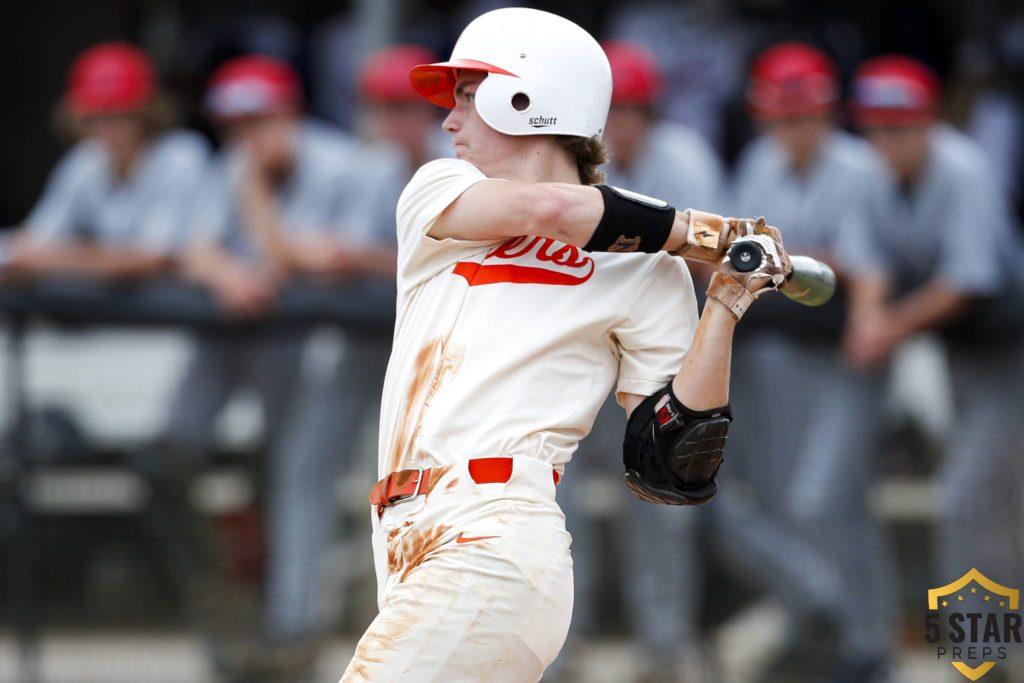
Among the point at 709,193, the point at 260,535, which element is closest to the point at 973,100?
the point at 709,193

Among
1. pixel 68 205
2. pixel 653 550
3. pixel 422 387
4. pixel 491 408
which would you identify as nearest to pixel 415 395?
pixel 422 387

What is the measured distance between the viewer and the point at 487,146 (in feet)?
10.4

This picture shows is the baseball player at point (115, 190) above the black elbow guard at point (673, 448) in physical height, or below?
above

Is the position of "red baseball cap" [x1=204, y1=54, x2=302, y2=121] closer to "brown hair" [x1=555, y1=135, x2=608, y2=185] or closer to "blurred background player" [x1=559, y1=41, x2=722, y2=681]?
"blurred background player" [x1=559, y1=41, x2=722, y2=681]

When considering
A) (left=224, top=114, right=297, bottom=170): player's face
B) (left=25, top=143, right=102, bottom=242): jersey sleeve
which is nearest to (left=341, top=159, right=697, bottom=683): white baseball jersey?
(left=224, top=114, right=297, bottom=170): player's face

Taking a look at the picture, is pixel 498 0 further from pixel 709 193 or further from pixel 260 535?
pixel 260 535

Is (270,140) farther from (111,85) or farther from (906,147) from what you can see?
(906,147)

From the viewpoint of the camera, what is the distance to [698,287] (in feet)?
19.5

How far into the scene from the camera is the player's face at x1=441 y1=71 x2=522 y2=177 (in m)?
3.17

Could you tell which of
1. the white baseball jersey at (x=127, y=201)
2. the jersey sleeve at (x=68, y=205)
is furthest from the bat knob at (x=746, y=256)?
the jersey sleeve at (x=68, y=205)

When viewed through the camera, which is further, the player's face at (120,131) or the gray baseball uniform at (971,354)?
the player's face at (120,131)

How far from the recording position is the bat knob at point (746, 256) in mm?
2914

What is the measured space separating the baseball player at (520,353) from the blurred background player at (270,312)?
3.22 metres

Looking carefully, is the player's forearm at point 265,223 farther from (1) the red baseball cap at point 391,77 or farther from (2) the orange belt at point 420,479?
(2) the orange belt at point 420,479
